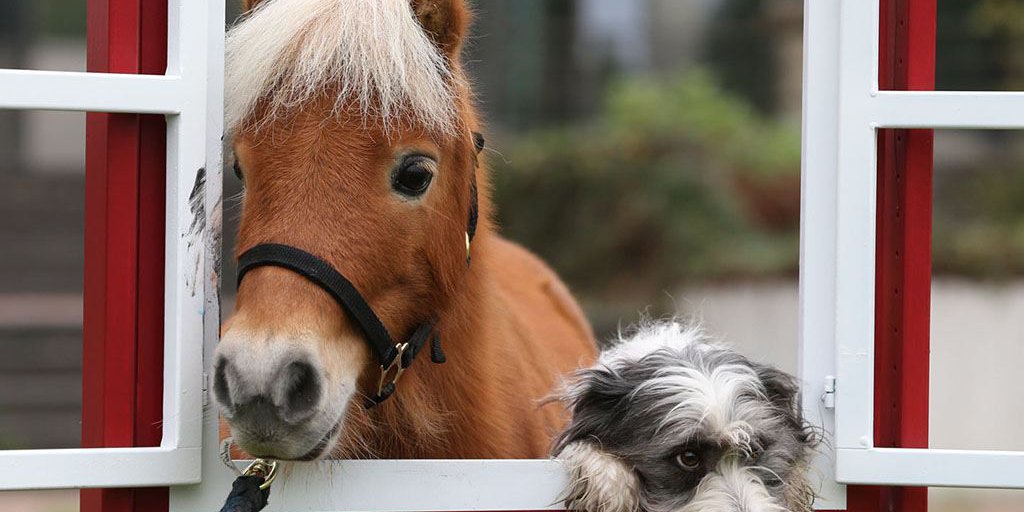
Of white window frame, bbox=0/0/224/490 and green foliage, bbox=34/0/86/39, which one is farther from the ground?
green foliage, bbox=34/0/86/39

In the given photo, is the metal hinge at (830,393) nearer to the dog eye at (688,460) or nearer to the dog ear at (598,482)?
the dog eye at (688,460)

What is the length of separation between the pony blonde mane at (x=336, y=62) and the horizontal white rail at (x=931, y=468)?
1.10 m

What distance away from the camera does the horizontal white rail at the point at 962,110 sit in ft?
7.53

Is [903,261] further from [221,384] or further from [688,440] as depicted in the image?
[221,384]

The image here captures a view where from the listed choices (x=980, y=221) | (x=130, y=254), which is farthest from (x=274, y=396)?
(x=980, y=221)

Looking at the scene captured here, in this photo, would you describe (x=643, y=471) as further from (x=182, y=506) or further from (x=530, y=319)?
(x=530, y=319)

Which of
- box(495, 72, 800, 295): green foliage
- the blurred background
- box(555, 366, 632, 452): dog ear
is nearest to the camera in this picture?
box(555, 366, 632, 452): dog ear

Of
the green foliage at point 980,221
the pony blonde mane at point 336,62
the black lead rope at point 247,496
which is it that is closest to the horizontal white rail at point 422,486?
the black lead rope at point 247,496

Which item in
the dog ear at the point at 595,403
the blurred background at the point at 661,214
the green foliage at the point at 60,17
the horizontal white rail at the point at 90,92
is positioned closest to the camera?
the horizontal white rail at the point at 90,92

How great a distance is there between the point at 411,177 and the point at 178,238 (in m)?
0.48

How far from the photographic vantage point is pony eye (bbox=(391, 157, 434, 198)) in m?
2.40

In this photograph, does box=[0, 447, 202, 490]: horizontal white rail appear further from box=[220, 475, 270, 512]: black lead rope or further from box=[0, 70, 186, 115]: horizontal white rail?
box=[0, 70, 186, 115]: horizontal white rail

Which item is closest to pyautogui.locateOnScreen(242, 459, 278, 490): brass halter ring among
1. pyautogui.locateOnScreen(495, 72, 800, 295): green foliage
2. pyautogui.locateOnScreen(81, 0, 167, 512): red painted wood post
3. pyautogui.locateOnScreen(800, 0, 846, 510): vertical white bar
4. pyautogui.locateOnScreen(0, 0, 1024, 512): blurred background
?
pyautogui.locateOnScreen(81, 0, 167, 512): red painted wood post

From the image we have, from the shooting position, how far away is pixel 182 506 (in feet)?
7.56
